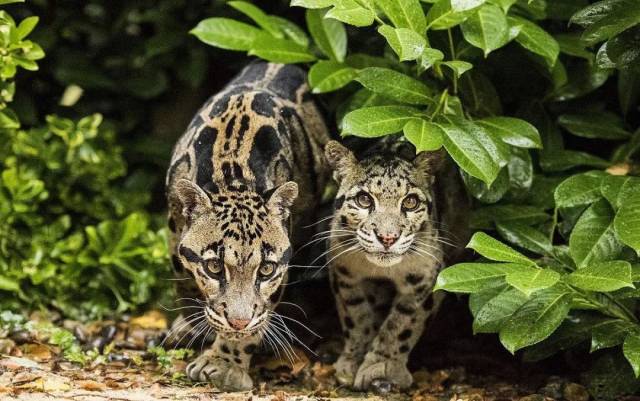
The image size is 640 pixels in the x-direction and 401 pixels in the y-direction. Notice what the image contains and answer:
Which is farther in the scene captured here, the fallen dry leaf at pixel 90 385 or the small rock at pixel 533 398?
the small rock at pixel 533 398

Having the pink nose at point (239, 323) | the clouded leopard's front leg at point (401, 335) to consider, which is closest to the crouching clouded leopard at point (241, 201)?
the pink nose at point (239, 323)

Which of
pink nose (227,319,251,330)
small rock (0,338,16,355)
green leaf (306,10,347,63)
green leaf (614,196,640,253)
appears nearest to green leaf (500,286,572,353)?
green leaf (614,196,640,253)

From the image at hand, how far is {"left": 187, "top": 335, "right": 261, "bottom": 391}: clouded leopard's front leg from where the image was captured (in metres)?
7.14

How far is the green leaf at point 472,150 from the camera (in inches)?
248

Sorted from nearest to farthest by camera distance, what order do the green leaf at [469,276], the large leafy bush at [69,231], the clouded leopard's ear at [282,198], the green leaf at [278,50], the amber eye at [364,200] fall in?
1. the green leaf at [469,276]
2. the clouded leopard's ear at [282,198]
3. the amber eye at [364,200]
4. the green leaf at [278,50]
5. the large leafy bush at [69,231]

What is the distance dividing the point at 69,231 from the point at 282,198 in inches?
115

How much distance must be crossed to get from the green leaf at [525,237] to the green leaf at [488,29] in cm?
135

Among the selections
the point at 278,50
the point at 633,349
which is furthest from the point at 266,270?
the point at 633,349

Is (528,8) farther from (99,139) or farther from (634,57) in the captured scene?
(99,139)

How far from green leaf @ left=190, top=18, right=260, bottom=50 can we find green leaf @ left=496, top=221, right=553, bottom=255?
2201 mm

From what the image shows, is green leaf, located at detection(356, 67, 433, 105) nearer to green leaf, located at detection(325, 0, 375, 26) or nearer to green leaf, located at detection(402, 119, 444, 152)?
green leaf, located at detection(402, 119, 444, 152)

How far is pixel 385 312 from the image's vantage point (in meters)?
8.36

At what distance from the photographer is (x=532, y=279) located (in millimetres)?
5797

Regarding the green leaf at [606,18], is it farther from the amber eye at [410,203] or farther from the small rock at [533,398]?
the small rock at [533,398]
